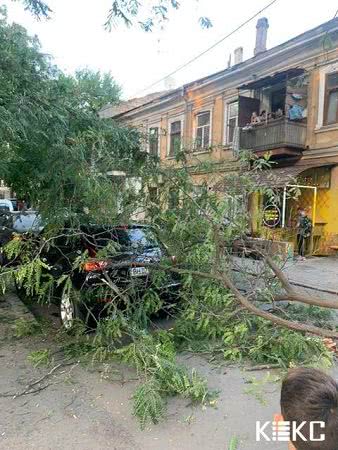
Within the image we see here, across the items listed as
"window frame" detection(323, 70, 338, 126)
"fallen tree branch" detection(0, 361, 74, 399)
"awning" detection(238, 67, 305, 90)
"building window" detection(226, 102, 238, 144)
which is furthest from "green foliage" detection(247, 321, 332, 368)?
"building window" detection(226, 102, 238, 144)

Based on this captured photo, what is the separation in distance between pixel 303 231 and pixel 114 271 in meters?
9.83

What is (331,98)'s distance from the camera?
47.8 feet

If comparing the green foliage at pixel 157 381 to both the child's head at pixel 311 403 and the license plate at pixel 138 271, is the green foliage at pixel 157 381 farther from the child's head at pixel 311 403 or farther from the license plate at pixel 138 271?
the child's head at pixel 311 403

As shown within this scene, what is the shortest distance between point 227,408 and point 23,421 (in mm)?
1603

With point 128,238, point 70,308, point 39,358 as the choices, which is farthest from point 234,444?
point 70,308

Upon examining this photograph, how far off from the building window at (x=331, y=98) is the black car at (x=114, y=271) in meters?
11.6

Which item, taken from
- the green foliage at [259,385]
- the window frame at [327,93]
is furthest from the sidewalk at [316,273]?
the window frame at [327,93]

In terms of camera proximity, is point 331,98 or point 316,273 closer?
point 316,273

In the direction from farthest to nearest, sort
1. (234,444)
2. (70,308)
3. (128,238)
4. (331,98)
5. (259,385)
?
(331,98) → (70,308) → (128,238) → (259,385) → (234,444)

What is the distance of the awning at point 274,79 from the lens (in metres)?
15.2

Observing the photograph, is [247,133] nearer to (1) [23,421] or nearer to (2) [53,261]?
(2) [53,261]

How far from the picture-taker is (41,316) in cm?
643

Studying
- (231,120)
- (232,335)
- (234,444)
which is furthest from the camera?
(231,120)

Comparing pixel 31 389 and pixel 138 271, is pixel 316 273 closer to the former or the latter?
pixel 138 271
